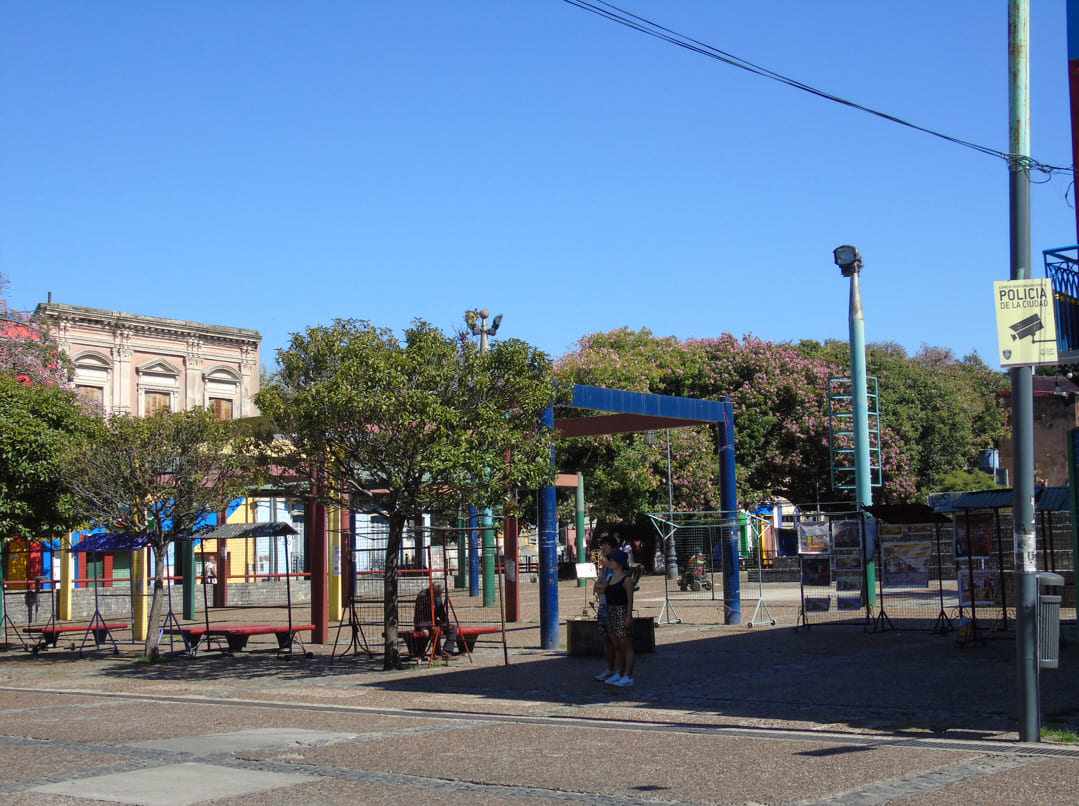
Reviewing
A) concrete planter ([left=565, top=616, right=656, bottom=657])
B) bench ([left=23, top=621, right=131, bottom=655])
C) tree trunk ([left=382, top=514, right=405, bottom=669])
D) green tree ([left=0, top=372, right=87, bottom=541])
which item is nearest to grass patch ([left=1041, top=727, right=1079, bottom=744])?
concrete planter ([left=565, top=616, right=656, bottom=657])

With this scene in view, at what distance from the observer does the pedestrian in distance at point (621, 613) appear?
1315 cm

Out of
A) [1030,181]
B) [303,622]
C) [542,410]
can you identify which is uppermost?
[1030,181]

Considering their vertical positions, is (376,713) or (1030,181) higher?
(1030,181)

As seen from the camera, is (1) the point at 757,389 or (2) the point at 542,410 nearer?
(2) the point at 542,410

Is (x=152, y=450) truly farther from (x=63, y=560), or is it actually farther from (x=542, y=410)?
(x=63, y=560)

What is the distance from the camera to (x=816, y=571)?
19.6 m

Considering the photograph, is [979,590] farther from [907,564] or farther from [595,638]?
[595,638]

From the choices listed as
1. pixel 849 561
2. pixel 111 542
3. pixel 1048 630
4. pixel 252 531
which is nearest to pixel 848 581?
pixel 849 561

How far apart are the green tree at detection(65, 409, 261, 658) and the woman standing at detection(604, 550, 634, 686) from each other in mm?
7069

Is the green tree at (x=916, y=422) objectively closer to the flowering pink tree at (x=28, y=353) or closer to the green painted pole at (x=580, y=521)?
the green painted pole at (x=580, y=521)

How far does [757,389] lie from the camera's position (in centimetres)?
4756

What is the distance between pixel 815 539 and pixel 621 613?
7.30 metres

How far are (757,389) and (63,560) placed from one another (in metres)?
28.5

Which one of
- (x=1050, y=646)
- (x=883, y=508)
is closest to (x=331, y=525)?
(x=883, y=508)
